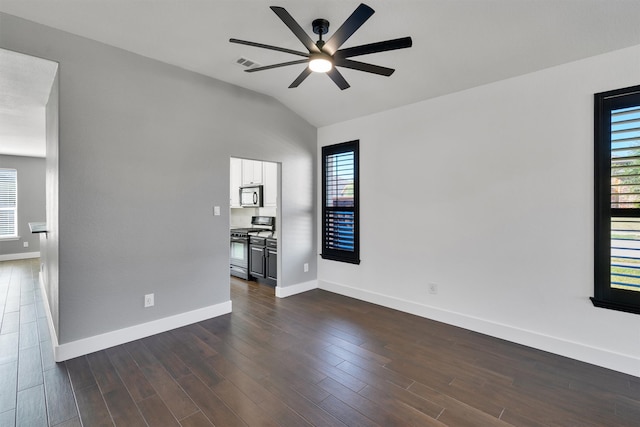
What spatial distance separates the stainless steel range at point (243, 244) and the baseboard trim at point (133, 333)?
165 centimetres

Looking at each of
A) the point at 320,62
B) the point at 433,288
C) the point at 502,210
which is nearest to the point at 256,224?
the point at 433,288

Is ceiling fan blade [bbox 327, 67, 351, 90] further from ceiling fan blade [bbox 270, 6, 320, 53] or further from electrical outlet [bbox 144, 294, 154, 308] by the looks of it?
electrical outlet [bbox 144, 294, 154, 308]

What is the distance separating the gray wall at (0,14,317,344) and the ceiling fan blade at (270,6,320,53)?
1888 mm

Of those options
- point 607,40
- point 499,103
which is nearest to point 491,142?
point 499,103

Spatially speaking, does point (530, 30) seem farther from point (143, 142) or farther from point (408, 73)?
point (143, 142)

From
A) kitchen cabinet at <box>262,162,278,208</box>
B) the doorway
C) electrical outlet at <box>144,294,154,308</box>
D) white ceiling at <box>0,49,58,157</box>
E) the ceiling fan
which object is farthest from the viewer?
kitchen cabinet at <box>262,162,278,208</box>

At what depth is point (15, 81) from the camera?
2.91 meters

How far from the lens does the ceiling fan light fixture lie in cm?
218

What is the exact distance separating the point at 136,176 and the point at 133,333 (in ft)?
5.16

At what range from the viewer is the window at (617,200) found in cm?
239

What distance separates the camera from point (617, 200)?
2459 mm

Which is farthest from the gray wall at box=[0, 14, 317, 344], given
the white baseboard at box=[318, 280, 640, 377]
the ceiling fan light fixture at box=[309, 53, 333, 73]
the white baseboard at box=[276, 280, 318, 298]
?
the white baseboard at box=[318, 280, 640, 377]

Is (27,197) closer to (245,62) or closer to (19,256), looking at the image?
(19,256)

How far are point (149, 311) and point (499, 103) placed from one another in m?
4.23
